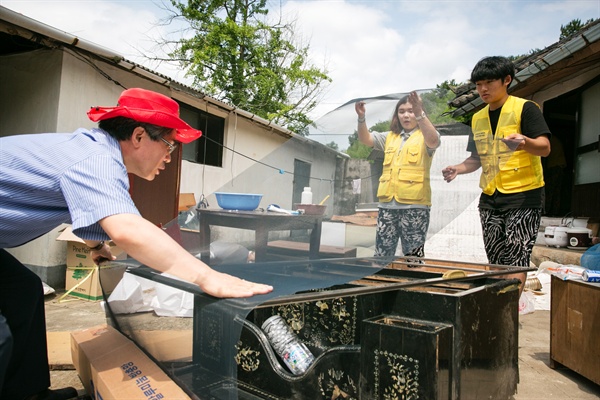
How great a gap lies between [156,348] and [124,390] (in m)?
0.25

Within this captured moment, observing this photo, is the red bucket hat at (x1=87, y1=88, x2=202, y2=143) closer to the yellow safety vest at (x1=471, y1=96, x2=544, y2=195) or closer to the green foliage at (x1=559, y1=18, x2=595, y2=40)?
the yellow safety vest at (x1=471, y1=96, x2=544, y2=195)

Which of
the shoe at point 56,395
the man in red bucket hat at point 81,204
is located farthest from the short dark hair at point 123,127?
the shoe at point 56,395

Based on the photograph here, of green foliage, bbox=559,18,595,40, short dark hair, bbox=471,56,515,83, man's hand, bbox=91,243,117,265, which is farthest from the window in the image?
green foliage, bbox=559,18,595,40

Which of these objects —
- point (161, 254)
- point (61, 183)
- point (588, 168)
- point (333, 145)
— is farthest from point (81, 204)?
point (588, 168)

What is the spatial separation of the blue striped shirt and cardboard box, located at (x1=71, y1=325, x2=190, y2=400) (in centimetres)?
53

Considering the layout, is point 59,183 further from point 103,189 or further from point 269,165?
point 269,165

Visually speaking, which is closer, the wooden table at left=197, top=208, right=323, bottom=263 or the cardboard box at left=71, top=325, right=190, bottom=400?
the cardboard box at left=71, top=325, right=190, bottom=400

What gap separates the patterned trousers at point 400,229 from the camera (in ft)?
5.97

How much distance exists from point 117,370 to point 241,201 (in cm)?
84

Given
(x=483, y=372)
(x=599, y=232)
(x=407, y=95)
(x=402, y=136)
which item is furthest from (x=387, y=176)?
(x=599, y=232)

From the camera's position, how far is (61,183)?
4.26ft

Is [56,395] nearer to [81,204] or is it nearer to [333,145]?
[81,204]

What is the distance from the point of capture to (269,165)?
2.05 meters

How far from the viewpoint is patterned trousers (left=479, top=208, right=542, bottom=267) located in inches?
91.8
